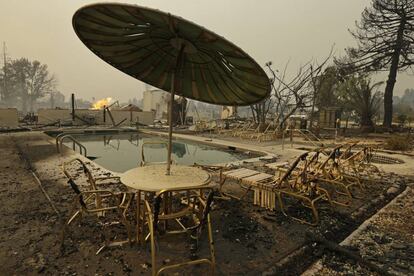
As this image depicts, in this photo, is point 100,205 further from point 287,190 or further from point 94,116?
point 94,116

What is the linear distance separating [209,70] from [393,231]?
3.49 metres

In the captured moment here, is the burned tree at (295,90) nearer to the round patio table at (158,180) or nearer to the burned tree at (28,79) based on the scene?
the round patio table at (158,180)

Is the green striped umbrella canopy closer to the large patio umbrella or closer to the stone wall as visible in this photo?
the large patio umbrella

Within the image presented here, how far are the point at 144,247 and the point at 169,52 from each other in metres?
2.54

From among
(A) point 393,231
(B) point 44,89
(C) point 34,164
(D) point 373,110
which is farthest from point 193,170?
(B) point 44,89

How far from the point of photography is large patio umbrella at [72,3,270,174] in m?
2.40

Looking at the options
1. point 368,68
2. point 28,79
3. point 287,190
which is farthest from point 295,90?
point 28,79

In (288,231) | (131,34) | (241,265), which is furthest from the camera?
(288,231)

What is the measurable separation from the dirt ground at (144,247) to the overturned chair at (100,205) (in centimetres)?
13

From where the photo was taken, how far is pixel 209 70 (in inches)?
140

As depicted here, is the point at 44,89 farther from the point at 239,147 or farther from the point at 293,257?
the point at 293,257

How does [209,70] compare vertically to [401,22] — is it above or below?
below

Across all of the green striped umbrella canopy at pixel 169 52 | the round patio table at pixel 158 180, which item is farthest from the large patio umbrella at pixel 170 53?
the round patio table at pixel 158 180

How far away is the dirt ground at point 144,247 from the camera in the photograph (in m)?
2.54
